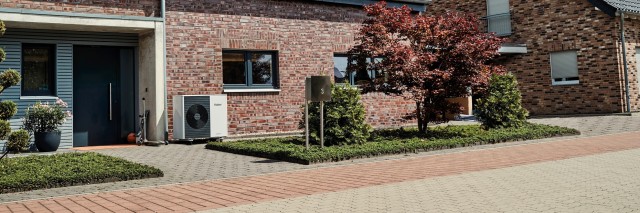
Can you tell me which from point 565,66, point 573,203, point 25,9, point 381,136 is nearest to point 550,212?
point 573,203

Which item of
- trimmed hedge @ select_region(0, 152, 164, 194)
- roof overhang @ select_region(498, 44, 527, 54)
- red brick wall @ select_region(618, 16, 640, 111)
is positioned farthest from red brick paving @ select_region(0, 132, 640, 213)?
roof overhang @ select_region(498, 44, 527, 54)

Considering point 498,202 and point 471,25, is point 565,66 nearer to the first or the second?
point 471,25

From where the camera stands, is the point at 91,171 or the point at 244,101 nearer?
the point at 91,171

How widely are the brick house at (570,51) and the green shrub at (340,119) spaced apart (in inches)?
400

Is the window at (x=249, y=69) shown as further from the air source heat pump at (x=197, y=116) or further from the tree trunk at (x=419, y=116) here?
the tree trunk at (x=419, y=116)

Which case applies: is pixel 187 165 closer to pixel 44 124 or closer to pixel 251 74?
pixel 44 124

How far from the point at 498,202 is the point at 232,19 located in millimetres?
9347

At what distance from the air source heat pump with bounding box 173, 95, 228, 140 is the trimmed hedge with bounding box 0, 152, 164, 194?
347 cm

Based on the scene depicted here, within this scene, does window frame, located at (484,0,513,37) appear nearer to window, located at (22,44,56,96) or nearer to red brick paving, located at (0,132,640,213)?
red brick paving, located at (0,132,640,213)

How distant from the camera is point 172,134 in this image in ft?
38.9

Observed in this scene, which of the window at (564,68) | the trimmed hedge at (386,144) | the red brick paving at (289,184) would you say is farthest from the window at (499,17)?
the red brick paving at (289,184)

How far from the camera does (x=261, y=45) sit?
1312cm

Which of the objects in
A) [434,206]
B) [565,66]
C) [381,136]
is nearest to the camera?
[434,206]

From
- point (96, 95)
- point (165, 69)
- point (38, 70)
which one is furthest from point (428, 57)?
point (38, 70)
